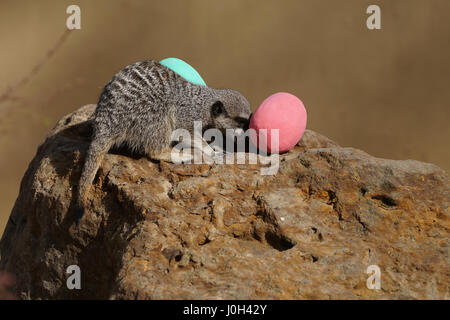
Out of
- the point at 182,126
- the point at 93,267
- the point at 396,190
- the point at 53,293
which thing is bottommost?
the point at 53,293

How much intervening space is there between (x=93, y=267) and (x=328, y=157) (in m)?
1.94

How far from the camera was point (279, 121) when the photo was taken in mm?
3938

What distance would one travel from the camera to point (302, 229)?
3.06 metres

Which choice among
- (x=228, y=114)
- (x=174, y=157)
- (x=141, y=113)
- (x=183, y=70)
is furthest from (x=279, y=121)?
(x=183, y=70)

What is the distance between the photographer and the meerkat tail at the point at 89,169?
347 centimetres

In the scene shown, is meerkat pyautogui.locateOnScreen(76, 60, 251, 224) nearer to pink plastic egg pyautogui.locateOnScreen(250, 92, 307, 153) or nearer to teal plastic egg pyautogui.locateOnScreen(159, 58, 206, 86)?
teal plastic egg pyautogui.locateOnScreen(159, 58, 206, 86)

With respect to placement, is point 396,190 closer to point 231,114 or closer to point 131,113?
point 231,114

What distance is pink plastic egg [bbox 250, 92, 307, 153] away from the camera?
13.0 ft

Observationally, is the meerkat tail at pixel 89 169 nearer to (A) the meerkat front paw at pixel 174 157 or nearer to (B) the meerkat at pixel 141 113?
(B) the meerkat at pixel 141 113

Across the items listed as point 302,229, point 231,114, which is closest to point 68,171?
point 231,114

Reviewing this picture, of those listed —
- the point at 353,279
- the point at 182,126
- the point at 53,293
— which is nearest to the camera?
the point at 353,279

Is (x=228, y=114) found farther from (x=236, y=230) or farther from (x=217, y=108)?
(x=236, y=230)

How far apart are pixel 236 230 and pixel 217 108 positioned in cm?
174

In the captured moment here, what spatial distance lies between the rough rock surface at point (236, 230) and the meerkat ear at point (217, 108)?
0.86m
